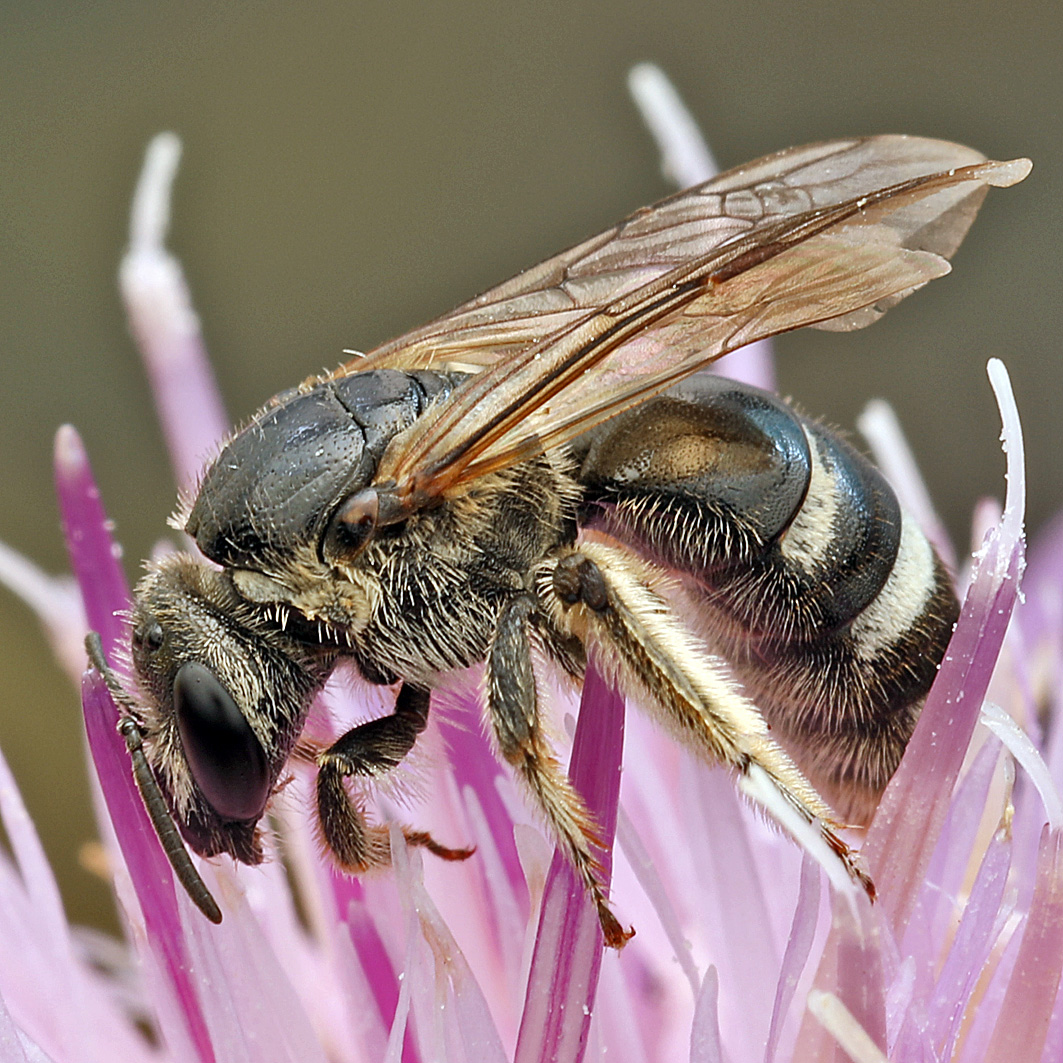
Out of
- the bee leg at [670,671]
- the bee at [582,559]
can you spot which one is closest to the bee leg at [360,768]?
the bee at [582,559]

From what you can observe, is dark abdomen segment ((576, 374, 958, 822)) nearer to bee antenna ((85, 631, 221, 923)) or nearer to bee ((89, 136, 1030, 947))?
bee ((89, 136, 1030, 947))

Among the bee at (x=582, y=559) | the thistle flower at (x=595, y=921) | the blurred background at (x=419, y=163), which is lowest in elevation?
the thistle flower at (x=595, y=921)

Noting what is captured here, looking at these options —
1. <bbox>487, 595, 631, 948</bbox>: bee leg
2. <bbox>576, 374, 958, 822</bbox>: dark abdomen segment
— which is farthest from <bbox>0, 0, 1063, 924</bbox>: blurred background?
<bbox>487, 595, 631, 948</bbox>: bee leg

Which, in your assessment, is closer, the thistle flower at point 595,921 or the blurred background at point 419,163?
the thistle flower at point 595,921

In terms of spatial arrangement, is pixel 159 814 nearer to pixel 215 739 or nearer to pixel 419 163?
pixel 215 739

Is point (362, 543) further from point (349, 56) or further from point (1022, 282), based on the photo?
point (349, 56)

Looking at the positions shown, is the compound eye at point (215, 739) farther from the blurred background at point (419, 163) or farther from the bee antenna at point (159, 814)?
the blurred background at point (419, 163)
